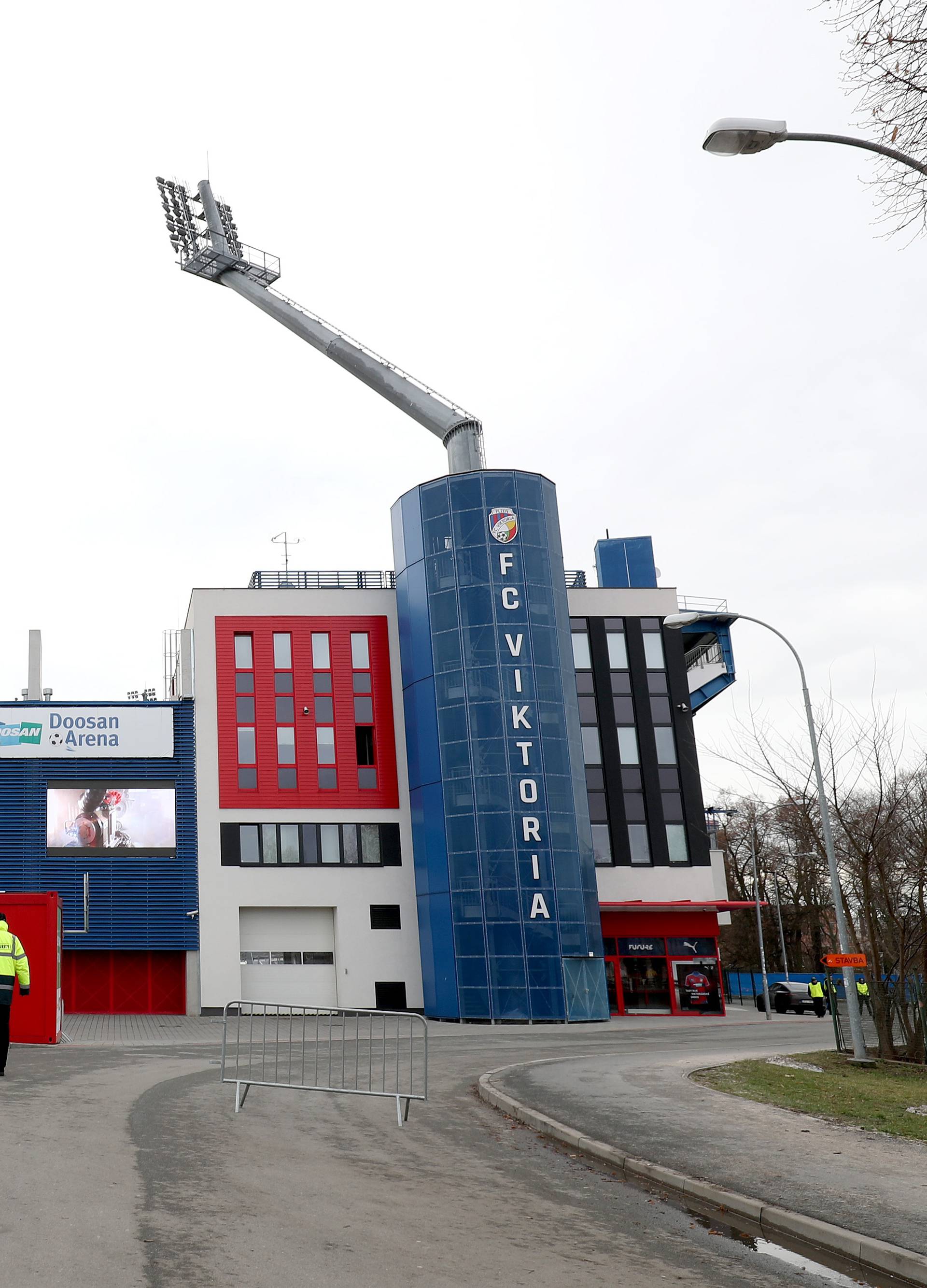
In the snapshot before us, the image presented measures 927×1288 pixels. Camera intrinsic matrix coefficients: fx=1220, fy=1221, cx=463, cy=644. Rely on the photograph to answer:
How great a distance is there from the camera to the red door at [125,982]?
4234cm

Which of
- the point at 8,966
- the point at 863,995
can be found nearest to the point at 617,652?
the point at 863,995

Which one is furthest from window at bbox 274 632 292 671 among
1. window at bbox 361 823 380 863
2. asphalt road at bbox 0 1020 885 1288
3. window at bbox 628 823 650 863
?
asphalt road at bbox 0 1020 885 1288

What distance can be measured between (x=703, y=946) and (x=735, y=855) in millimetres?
28945

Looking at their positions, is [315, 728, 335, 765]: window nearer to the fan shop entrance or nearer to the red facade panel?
the red facade panel

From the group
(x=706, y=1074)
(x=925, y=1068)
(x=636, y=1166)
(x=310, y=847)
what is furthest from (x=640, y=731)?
(x=636, y=1166)

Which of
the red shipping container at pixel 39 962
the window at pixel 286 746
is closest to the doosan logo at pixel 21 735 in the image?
the window at pixel 286 746

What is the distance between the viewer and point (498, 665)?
41469 mm

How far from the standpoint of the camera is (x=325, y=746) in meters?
45.3

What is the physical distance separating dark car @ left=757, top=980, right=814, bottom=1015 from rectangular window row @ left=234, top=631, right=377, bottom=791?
759 inches

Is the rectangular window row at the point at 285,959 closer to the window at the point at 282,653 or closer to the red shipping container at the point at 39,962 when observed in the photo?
the window at the point at 282,653

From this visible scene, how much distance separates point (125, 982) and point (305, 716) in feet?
37.0

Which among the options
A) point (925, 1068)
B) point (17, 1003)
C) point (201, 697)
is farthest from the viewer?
point (201, 697)

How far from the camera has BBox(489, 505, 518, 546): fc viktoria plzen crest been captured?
42562 mm

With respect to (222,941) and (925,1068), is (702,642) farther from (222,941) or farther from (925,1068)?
(925,1068)
